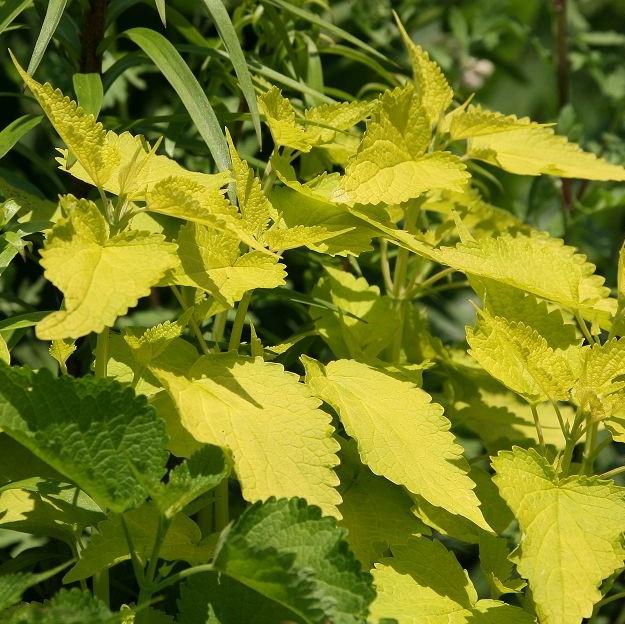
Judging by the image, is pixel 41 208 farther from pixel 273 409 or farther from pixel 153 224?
pixel 273 409

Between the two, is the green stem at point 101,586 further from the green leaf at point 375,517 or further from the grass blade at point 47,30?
the grass blade at point 47,30

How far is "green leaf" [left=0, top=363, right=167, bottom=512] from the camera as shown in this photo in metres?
0.64

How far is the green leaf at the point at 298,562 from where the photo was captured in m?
0.60

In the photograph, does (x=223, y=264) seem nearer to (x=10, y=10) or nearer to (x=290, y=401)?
(x=290, y=401)

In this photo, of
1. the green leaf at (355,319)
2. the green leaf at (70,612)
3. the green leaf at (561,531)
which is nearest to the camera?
the green leaf at (70,612)

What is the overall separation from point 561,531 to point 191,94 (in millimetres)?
487

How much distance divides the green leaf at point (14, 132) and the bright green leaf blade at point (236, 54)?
0.66 feet

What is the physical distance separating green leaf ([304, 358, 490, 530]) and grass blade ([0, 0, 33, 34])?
41 centimetres

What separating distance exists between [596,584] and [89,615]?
14.5 inches

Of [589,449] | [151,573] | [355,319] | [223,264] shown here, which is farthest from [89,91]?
[589,449]

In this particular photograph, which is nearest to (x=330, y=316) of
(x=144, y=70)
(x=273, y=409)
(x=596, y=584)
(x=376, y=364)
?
(x=376, y=364)

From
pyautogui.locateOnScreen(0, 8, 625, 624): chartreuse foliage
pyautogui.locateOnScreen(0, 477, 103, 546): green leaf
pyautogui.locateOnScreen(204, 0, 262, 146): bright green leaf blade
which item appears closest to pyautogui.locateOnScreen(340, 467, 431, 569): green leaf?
pyautogui.locateOnScreen(0, 8, 625, 624): chartreuse foliage

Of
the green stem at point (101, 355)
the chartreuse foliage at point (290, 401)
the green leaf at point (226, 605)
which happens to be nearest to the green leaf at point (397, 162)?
the chartreuse foliage at point (290, 401)

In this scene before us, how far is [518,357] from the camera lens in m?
0.80
